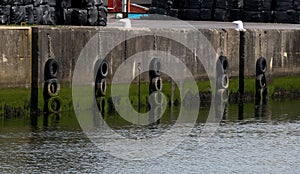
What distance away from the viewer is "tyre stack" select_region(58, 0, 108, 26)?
33719mm

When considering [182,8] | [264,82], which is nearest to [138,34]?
[264,82]

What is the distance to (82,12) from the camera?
1347 inches

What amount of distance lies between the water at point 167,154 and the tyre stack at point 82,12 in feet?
17.2

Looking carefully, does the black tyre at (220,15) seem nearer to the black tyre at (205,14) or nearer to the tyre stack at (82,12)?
the black tyre at (205,14)

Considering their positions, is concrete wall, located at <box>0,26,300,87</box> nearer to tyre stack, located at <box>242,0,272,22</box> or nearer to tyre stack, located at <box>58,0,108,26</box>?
tyre stack, located at <box>58,0,108,26</box>

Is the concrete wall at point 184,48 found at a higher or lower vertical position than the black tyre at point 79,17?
lower

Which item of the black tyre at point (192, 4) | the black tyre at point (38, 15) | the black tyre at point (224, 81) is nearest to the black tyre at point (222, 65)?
the black tyre at point (224, 81)

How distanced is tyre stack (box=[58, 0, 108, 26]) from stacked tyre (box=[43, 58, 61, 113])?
492 cm

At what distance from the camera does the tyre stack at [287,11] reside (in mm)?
45812

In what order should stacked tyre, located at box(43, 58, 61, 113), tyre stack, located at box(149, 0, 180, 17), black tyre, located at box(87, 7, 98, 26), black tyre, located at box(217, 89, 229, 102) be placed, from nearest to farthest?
stacked tyre, located at box(43, 58, 61, 113)
black tyre, located at box(87, 7, 98, 26)
black tyre, located at box(217, 89, 229, 102)
tyre stack, located at box(149, 0, 180, 17)

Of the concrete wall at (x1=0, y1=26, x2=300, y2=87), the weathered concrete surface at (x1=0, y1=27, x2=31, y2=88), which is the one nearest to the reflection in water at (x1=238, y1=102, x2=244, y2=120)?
the concrete wall at (x1=0, y1=26, x2=300, y2=87)

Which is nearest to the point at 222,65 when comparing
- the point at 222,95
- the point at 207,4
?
the point at 222,95

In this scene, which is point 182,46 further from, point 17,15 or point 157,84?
point 17,15

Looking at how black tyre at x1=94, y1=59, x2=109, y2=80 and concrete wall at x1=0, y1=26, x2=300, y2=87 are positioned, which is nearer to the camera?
concrete wall at x1=0, y1=26, x2=300, y2=87
